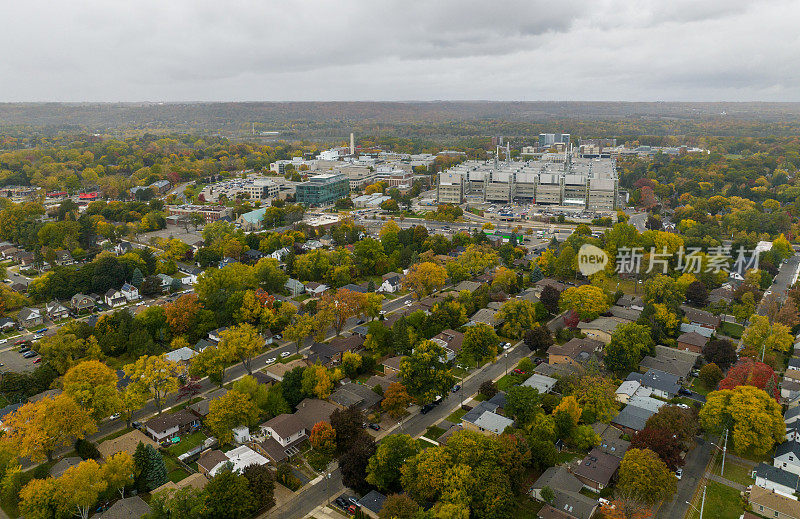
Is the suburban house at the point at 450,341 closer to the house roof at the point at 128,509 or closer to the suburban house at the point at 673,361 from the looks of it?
the suburban house at the point at 673,361

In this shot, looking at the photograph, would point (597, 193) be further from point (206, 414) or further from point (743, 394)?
point (206, 414)

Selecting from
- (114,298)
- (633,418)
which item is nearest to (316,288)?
(114,298)

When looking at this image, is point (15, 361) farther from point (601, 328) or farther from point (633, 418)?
point (601, 328)

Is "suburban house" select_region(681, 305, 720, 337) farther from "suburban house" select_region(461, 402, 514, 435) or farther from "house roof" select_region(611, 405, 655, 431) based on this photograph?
"suburban house" select_region(461, 402, 514, 435)

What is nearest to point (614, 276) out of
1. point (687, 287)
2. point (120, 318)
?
point (687, 287)

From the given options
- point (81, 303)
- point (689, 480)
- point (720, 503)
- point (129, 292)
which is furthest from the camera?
point (129, 292)

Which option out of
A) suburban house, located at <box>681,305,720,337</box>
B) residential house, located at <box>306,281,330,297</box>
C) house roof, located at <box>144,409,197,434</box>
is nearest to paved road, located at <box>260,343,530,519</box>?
house roof, located at <box>144,409,197,434</box>
